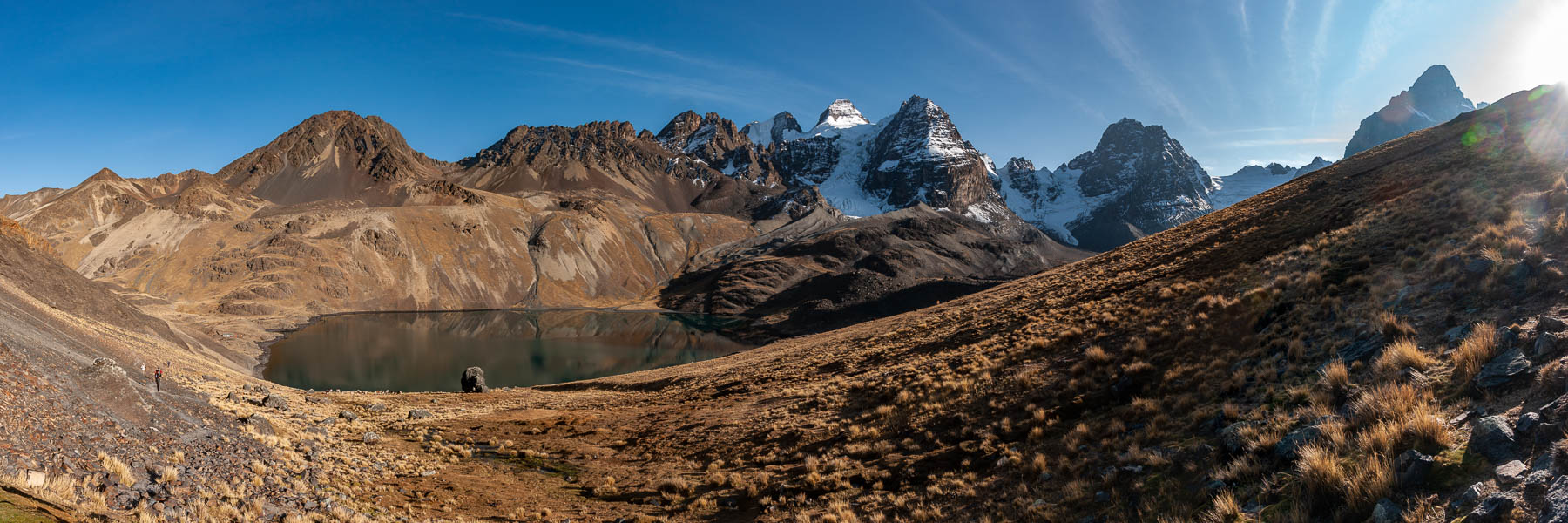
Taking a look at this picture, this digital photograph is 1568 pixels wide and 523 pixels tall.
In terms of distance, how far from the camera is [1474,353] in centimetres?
871

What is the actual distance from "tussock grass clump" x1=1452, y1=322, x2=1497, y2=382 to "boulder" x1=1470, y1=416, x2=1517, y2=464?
8.00 ft

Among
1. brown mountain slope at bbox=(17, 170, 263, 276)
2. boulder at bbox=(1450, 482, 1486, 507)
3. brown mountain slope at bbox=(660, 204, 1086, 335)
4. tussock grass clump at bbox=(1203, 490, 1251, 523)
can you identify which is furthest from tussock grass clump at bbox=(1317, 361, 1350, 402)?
brown mountain slope at bbox=(17, 170, 263, 276)

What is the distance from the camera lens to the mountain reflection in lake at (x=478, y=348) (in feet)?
236

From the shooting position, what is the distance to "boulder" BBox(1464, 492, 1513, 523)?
5.37 meters

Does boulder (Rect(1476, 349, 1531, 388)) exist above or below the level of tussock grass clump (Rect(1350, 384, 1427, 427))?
above

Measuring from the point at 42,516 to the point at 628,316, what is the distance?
520 ft

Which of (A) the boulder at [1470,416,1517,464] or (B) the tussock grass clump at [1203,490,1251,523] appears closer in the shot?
(A) the boulder at [1470,416,1517,464]

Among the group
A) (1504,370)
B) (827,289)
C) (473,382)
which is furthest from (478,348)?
(1504,370)

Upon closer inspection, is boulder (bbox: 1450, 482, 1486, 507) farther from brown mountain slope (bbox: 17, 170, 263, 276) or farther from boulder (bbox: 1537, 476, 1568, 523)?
brown mountain slope (bbox: 17, 170, 263, 276)

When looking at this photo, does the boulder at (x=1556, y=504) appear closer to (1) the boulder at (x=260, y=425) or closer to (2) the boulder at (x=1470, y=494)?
(2) the boulder at (x=1470, y=494)

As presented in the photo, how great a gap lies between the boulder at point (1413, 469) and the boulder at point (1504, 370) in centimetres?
266

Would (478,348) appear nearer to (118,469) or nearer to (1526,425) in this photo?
(118,469)

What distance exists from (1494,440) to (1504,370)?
8.49ft

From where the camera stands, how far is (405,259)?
172m
